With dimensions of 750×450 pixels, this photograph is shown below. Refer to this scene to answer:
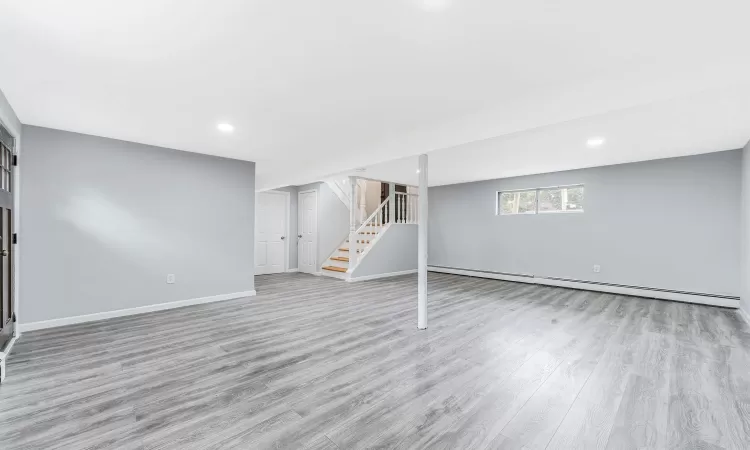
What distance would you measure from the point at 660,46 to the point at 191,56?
3.17 metres

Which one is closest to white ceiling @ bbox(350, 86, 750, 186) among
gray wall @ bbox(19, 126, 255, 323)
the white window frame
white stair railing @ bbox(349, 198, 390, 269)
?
the white window frame

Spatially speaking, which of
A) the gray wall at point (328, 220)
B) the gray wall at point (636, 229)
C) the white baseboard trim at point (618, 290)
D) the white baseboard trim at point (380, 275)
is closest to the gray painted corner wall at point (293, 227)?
the gray wall at point (328, 220)

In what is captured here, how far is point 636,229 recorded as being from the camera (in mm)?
5672

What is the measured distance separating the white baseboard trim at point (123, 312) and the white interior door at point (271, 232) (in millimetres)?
2620

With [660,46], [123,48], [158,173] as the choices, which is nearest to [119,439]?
[123,48]

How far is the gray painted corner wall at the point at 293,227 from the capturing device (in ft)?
28.1

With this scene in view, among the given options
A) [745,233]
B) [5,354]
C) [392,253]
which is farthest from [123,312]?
[745,233]

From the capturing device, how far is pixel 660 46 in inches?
81.7

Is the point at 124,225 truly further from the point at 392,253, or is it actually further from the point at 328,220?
the point at 392,253

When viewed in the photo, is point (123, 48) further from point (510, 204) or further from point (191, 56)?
point (510, 204)

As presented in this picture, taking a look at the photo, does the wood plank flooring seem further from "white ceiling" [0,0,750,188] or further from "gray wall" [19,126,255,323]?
"white ceiling" [0,0,750,188]

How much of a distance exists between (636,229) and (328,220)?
658cm

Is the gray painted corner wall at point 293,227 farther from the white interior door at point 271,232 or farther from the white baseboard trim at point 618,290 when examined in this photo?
the white baseboard trim at point 618,290

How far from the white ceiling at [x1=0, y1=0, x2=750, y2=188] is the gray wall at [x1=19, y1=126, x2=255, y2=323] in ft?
1.39
